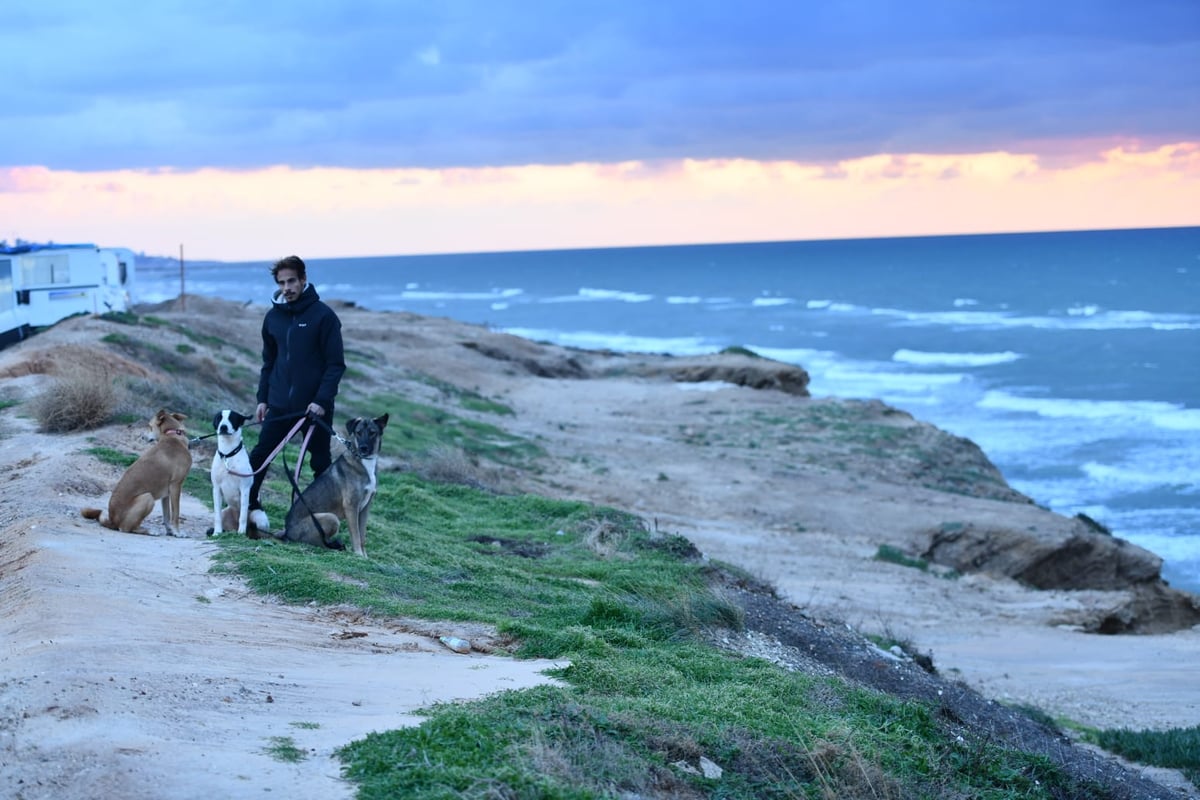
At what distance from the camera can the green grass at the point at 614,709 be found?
5590mm

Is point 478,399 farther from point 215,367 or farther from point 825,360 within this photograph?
point 825,360

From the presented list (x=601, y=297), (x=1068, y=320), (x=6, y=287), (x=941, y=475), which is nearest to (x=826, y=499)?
(x=941, y=475)

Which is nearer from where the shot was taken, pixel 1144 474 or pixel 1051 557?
pixel 1051 557

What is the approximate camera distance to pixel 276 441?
32.1 feet

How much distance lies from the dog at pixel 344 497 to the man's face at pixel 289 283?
1.05m

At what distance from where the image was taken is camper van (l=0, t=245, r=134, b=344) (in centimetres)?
2705

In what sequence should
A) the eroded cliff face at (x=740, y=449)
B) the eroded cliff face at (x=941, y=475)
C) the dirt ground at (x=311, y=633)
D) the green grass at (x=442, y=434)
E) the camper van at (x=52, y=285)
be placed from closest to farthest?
the dirt ground at (x=311, y=633) < the eroded cliff face at (x=941, y=475) < the eroded cliff face at (x=740, y=449) < the green grass at (x=442, y=434) < the camper van at (x=52, y=285)

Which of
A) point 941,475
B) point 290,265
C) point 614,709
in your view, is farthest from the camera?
point 941,475

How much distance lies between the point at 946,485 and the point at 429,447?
459 inches

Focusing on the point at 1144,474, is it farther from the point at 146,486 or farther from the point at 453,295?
the point at 453,295

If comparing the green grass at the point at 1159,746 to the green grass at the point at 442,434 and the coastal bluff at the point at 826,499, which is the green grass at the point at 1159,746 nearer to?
the coastal bluff at the point at 826,499

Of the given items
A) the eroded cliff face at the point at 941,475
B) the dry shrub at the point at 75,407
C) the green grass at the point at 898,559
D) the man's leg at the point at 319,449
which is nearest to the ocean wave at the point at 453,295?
the eroded cliff face at the point at 941,475

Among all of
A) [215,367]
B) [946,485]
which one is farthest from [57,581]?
[946,485]

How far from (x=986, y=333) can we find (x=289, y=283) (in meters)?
69.6
